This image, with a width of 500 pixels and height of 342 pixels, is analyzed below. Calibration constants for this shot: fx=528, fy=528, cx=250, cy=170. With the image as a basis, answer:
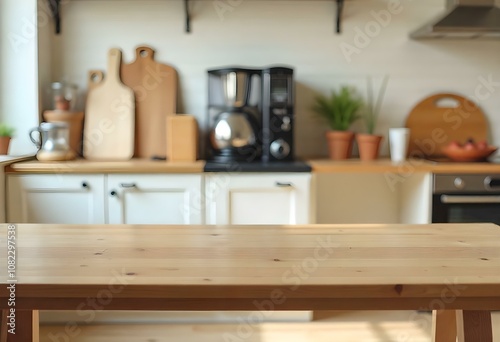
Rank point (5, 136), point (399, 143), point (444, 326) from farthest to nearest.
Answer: point (399, 143)
point (5, 136)
point (444, 326)

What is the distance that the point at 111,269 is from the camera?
3.29 feet

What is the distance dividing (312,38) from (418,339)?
5.57 feet

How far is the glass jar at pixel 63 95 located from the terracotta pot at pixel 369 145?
1563mm

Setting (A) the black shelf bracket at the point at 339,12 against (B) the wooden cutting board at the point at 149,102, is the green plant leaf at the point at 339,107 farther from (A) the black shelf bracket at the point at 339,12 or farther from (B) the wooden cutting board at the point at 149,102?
(B) the wooden cutting board at the point at 149,102

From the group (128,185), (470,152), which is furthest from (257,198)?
(470,152)

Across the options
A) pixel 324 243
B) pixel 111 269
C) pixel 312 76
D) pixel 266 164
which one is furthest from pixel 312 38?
pixel 111 269

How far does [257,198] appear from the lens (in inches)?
98.8

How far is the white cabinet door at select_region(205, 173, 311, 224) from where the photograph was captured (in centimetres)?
249

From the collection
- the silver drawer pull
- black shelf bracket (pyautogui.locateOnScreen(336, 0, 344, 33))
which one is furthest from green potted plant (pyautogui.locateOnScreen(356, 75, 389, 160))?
the silver drawer pull

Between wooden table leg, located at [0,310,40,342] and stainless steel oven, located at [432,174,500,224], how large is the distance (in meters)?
1.95

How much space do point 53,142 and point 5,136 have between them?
0.75 ft

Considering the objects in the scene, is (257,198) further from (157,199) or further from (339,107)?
(339,107)

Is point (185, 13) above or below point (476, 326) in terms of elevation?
above

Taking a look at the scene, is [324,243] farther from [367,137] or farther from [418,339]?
[367,137]
